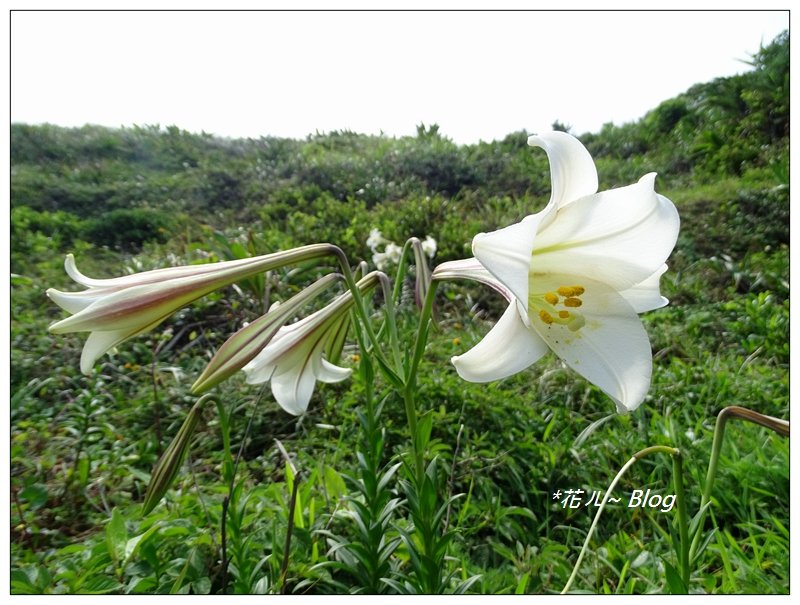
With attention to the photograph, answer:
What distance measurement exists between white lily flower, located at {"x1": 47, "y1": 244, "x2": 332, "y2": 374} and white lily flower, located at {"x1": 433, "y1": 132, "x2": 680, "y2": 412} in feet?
0.66

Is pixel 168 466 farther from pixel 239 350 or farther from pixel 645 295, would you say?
pixel 645 295

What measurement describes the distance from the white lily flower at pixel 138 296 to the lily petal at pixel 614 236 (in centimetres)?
24

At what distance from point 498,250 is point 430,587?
49cm

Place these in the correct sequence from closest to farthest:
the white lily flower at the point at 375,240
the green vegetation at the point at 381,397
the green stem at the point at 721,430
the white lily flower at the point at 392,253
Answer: the green stem at the point at 721,430
the green vegetation at the point at 381,397
the white lily flower at the point at 392,253
the white lily flower at the point at 375,240

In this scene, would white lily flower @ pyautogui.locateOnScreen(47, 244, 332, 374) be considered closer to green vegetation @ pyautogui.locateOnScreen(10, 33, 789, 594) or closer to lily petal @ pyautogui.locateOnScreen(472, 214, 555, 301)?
lily petal @ pyautogui.locateOnScreen(472, 214, 555, 301)

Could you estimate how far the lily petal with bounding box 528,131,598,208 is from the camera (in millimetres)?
525

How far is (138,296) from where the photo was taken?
22.6 inches

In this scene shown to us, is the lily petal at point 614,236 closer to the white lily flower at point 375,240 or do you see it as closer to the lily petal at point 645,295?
the lily petal at point 645,295

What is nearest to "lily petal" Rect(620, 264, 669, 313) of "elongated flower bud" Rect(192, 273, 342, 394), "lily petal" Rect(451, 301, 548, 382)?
"lily petal" Rect(451, 301, 548, 382)

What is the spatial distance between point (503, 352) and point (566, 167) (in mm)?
185

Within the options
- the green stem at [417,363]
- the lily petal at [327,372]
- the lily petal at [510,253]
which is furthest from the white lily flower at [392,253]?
the lily petal at [510,253]

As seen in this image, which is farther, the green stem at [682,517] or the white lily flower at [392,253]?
the white lily flower at [392,253]

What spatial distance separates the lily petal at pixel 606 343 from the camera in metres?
0.57

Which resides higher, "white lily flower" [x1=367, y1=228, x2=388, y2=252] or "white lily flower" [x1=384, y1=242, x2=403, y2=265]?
"white lily flower" [x1=367, y1=228, x2=388, y2=252]
